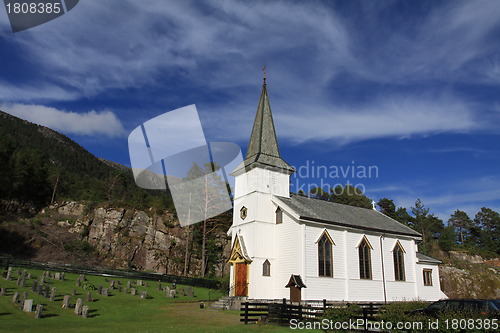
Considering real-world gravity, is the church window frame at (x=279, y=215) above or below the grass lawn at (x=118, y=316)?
above

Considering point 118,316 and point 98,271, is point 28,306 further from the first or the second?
point 98,271

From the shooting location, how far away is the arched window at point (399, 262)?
3098cm

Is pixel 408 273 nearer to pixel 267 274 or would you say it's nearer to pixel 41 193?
pixel 267 274

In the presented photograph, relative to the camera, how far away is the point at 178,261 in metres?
48.2

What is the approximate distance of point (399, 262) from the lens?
103 feet

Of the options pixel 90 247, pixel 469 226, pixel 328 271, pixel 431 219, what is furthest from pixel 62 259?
pixel 469 226

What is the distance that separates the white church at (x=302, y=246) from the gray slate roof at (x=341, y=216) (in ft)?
0.37

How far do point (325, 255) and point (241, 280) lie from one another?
6542 mm

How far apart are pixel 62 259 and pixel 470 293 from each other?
2012 inches

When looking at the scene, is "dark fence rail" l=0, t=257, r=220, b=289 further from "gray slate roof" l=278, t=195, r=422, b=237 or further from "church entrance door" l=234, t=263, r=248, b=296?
"gray slate roof" l=278, t=195, r=422, b=237

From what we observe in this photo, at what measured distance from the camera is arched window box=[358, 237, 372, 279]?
92.9ft

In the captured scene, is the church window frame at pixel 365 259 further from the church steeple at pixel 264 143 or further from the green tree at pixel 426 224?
the green tree at pixel 426 224

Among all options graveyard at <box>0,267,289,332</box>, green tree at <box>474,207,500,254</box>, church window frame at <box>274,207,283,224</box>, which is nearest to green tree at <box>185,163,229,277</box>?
graveyard at <box>0,267,289,332</box>

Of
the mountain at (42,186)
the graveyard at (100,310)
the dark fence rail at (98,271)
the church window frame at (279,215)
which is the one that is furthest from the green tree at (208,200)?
the church window frame at (279,215)
